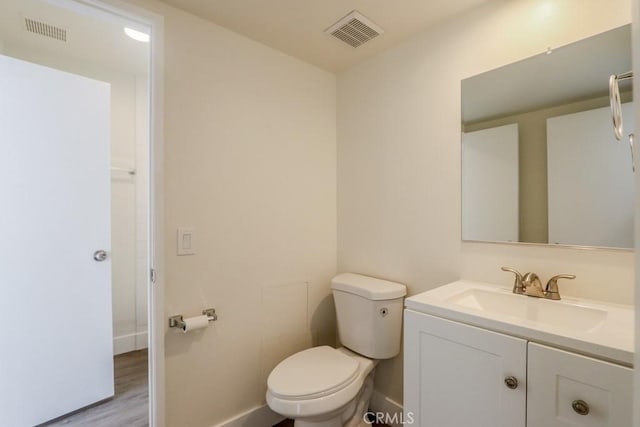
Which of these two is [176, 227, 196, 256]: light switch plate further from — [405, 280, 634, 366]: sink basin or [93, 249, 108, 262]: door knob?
[405, 280, 634, 366]: sink basin

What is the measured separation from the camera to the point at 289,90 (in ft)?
6.07

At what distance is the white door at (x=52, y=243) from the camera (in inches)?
62.2

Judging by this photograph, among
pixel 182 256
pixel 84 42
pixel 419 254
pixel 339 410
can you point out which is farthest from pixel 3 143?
pixel 419 254

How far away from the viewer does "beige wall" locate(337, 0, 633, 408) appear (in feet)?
3.77

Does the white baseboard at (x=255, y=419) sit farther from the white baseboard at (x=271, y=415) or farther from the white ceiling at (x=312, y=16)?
the white ceiling at (x=312, y=16)

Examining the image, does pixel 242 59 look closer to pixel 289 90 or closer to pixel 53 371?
pixel 289 90

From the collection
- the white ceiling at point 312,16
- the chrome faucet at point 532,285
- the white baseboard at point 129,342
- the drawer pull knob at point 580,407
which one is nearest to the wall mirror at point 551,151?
the chrome faucet at point 532,285

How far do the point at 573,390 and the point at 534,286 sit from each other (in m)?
0.48

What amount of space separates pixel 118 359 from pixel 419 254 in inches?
102

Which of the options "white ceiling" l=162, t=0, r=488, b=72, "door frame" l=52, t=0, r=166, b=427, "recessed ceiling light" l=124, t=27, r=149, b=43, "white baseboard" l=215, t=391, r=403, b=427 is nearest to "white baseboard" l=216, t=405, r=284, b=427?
"white baseboard" l=215, t=391, r=403, b=427

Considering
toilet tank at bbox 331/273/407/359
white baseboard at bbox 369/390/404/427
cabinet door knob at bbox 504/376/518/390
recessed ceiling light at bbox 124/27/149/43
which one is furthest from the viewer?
recessed ceiling light at bbox 124/27/149/43

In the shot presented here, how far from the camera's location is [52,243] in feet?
5.53

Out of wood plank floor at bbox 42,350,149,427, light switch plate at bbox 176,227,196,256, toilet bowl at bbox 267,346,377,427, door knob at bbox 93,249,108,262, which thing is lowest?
Answer: wood plank floor at bbox 42,350,149,427

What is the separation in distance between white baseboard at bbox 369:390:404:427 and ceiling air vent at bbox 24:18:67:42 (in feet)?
9.76
